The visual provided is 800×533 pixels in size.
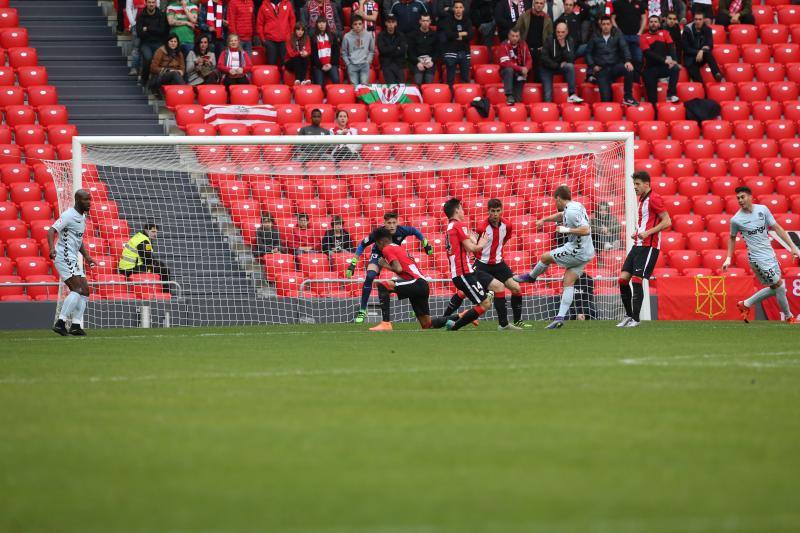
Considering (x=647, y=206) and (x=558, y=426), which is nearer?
(x=558, y=426)

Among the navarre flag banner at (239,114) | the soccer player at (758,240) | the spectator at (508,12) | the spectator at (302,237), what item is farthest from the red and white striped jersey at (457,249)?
the spectator at (508,12)

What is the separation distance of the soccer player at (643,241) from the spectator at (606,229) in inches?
124

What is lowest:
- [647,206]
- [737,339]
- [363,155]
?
[737,339]

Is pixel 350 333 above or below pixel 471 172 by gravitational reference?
below

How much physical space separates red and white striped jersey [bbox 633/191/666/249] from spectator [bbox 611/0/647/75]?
10.4 meters

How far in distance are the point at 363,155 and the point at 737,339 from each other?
927cm

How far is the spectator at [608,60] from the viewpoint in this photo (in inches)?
995

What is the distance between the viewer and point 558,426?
21.4ft

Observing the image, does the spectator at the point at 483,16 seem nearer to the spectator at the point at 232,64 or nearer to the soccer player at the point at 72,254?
the spectator at the point at 232,64

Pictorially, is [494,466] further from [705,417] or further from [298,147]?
[298,147]

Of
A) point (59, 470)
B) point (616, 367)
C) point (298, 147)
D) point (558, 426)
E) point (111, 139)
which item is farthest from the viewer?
point (298, 147)

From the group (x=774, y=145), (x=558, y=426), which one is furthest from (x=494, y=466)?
(x=774, y=145)

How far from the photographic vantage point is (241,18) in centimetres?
2489

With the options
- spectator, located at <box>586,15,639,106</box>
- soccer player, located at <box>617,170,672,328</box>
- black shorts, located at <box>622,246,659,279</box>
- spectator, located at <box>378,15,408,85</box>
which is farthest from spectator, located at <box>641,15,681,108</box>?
black shorts, located at <box>622,246,659,279</box>
